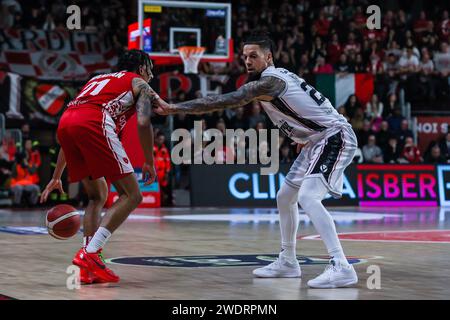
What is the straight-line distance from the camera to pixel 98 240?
794 cm

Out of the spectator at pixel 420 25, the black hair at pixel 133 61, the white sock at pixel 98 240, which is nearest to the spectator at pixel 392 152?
the spectator at pixel 420 25

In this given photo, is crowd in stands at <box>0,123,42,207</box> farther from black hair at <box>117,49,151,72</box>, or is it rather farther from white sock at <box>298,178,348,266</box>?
white sock at <box>298,178,348,266</box>

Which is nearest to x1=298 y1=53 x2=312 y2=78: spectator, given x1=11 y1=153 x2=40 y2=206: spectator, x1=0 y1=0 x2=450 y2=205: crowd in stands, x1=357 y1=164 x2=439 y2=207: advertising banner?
x1=0 y1=0 x2=450 y2=205: crowd in stands

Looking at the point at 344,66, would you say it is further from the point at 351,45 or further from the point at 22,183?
the point at 22,183

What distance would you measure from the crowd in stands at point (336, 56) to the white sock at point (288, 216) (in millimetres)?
12230

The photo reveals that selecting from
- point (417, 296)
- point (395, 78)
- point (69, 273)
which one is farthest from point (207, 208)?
point (417, 296)

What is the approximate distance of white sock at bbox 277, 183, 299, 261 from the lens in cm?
847

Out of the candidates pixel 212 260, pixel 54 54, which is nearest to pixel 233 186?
pixel 54 54

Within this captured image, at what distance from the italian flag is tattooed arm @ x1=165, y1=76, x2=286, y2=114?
15.4 metres

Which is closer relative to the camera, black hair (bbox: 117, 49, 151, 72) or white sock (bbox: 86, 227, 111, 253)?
white sock (bbox: 86, 227, 111, 253)

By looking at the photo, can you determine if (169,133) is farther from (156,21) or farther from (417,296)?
(417,296)

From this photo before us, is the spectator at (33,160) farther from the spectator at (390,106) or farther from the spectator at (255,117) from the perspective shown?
the spectator at (390,106)

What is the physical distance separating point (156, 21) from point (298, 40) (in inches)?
214
